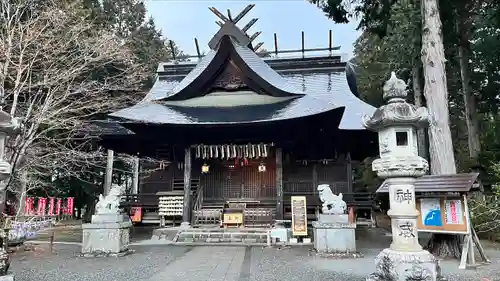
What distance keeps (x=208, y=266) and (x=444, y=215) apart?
510 centimetres

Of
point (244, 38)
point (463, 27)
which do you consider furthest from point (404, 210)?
point (463, 27)

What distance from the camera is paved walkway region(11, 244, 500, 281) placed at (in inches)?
241

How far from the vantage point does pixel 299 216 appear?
34.2ft

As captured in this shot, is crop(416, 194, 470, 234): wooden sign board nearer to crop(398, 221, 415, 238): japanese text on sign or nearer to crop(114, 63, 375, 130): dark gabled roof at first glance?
crop(398, 221, 415, 238): japanese text on sign

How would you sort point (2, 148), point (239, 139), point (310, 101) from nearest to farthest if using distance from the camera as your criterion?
point (2, 148) < point (310, 101) < point (239, 139)

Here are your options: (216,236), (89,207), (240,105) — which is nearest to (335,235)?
(216,236)

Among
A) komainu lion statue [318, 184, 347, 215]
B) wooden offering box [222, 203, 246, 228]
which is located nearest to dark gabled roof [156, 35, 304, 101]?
wooden offering box [222, 203, 246, 228]

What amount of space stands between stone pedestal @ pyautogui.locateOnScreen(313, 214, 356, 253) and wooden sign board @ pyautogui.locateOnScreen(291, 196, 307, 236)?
1779 millimetres

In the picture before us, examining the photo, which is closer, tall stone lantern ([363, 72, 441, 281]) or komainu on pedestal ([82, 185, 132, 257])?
tall stone lantern ([363, 72, 441, 281])

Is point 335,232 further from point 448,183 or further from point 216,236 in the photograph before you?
point 216,236

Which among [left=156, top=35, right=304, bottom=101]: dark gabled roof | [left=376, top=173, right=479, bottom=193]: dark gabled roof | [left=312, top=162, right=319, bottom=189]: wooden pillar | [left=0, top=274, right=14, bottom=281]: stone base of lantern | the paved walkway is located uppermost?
[left=156, top=35, right=304, bottom=101]: dark gabled roof

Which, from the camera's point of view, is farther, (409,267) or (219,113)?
(219,113)

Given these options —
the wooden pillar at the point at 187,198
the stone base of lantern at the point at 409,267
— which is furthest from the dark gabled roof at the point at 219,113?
the stone base of lantern at the point at 409,267

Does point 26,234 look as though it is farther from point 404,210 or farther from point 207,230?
point 404,210
